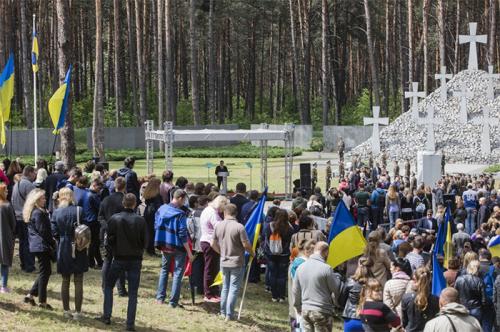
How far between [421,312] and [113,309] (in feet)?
14.0

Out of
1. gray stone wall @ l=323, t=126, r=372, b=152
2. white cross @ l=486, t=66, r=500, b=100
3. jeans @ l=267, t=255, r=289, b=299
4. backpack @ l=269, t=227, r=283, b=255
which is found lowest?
jeans @ l=267, t=255, r=289, b=299

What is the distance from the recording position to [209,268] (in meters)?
12.9

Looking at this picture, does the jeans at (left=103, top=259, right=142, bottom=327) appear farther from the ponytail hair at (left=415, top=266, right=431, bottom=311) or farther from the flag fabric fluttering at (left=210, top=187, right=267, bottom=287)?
the ponytail hair at (left=415, top=266, right=431, bottom=311)

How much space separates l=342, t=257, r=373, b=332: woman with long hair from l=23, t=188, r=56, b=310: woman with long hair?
12.5ft

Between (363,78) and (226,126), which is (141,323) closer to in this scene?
(226,126)

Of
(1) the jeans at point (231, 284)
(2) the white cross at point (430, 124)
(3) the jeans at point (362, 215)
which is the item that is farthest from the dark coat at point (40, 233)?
(2) the white cross at point (430, 124)

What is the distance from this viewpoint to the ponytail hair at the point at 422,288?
30.6ft

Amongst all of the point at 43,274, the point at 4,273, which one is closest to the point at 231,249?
the point at 43,274

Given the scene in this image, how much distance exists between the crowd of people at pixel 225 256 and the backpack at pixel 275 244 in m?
0.01

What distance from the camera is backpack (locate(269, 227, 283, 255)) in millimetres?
13296

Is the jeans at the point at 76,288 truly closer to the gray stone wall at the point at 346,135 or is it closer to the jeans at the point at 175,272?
the jeans at the point at 175,272

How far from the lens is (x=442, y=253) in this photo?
47.5 ft

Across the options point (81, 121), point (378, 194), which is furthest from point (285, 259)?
point (81, 121)

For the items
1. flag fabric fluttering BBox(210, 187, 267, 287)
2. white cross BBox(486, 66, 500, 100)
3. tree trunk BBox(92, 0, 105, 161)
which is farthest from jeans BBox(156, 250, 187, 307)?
white cross BBox(486, 66, 500, 100)
